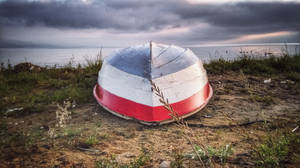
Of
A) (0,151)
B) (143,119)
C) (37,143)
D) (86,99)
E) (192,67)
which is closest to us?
(0,151)

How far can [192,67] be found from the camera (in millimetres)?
3672

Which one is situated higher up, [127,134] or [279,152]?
[279,152]

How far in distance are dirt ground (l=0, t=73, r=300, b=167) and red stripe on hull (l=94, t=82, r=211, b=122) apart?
0.18 m

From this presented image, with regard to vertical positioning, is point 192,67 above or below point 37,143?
above

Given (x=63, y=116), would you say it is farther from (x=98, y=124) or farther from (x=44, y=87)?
(x=44, y=87)

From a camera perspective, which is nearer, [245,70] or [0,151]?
[0,151]

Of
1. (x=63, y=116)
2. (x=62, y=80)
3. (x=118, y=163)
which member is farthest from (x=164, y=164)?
(x=62, y=80)

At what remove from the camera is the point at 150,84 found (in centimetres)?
308

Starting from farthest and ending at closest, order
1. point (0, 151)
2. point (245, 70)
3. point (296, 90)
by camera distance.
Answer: point (245, 70)
point (296, 90)
point (0, 151)

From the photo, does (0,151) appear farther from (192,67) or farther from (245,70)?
(245,70)

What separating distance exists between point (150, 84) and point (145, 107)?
0.35m

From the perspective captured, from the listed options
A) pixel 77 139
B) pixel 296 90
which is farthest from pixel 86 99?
pixel 296 90

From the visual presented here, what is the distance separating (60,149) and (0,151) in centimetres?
71

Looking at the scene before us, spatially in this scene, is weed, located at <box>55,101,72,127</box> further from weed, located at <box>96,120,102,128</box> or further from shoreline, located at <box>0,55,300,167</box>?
weed, located at <box>96,120,102,128</box>
